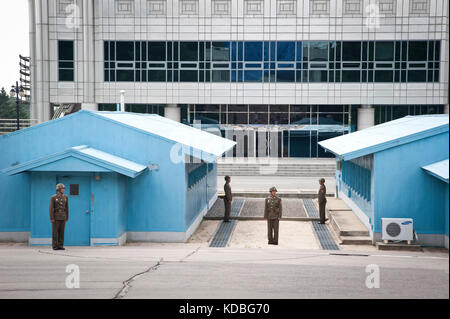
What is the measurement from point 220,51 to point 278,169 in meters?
10.7

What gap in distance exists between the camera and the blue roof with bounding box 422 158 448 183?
44.6 feet

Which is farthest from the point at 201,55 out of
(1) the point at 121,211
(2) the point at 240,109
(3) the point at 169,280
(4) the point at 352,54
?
(3) the point at 169,280

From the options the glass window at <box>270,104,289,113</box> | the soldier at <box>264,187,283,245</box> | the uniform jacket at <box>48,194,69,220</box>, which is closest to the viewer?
the uniform jacket at <box>48,194,69,220</box>

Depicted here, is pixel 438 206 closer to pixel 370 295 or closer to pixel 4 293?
pixel 370 295

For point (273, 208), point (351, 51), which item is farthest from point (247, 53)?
point (273, 208)

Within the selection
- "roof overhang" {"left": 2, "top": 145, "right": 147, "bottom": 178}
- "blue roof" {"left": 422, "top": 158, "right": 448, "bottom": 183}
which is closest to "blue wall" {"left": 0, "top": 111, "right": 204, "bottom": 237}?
"roof overhang" {"left": 2, "top": 145, "right": 147, "bottom": 178}

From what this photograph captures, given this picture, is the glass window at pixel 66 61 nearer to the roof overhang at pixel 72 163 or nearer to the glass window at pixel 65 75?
the glass window at pixel 65 75

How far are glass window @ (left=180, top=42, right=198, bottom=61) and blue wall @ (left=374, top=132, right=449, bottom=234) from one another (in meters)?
29.6

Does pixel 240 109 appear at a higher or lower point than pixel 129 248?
higher

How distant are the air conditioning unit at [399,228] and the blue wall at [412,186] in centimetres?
56

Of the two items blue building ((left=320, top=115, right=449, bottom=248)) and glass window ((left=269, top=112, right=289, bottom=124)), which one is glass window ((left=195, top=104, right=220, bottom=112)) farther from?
blue building ((left=320, top=115, right=449, bottom=248))

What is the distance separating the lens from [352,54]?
42375 mm

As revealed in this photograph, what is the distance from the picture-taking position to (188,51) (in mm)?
42781
